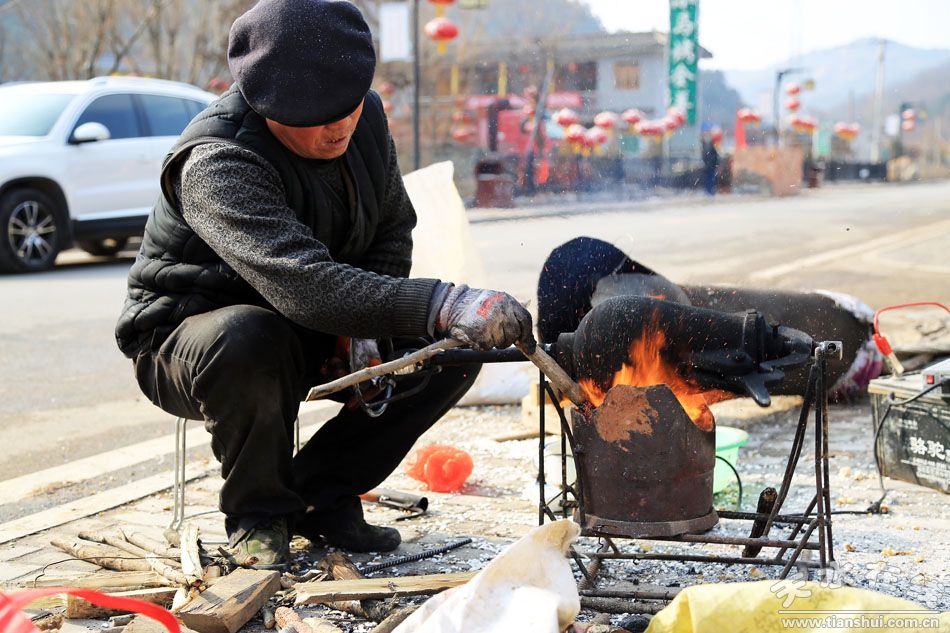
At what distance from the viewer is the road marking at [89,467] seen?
3963 millimetres

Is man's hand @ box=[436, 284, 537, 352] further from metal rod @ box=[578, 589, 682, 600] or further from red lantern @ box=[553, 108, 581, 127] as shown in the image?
red lantern @ box=[553, 108, 581, 127]

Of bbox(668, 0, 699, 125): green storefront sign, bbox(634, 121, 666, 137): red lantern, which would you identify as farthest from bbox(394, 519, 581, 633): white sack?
bbox(634, 121, 666, 137): red lantern

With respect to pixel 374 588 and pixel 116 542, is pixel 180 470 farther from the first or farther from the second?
pixel 374 588

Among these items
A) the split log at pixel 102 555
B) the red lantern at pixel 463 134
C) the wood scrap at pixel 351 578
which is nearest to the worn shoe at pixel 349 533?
the wood scrap at pixel 351 578

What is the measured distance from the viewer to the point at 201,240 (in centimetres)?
292

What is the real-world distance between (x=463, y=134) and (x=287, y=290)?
77.6 feet

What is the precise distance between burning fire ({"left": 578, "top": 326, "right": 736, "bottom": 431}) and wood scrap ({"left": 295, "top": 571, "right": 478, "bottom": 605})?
0.59 meters

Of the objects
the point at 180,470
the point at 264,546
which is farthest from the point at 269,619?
the point at 180,470

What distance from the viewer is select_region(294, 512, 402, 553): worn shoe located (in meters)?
3.14

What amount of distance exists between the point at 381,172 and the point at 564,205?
3601 millimetres

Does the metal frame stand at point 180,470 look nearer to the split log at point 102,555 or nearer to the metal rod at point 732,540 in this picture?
the split log at point 102,555

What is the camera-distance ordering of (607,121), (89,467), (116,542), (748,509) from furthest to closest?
(607,121) < (89,467) < (748,509) < (116,542)

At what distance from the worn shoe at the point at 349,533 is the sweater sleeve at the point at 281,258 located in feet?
2.53

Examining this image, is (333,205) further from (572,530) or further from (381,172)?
(572,530)
